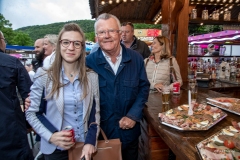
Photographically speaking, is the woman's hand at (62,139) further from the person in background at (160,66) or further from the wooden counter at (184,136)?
the person in background at (160,66)

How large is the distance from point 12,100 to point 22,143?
17.9 inches

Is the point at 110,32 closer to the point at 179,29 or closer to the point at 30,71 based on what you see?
the point at 179,29

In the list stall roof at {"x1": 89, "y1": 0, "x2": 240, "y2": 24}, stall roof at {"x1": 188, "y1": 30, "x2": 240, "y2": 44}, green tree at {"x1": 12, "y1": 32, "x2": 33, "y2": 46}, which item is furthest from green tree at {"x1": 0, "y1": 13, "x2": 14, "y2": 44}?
stall roof at {"x1": 89, "y1": 0, "x2": 240, "y2": 24}

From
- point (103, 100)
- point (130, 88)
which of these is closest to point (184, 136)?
point (130, 88)

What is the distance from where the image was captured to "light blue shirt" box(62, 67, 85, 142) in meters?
1.51

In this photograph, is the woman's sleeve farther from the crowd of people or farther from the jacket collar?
the jacket collar

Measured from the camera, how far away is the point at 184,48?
14.1 ft

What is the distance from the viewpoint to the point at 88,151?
1.39 metres

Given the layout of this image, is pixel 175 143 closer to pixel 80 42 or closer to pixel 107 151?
pixel 107 151

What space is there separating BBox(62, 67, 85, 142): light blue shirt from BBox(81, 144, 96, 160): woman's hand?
0.17 meters

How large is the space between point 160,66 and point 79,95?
1.75 m

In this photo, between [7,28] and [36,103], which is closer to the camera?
[36,103]

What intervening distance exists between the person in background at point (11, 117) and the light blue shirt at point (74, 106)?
68cm

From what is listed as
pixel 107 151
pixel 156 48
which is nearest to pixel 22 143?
pixel 107 151
